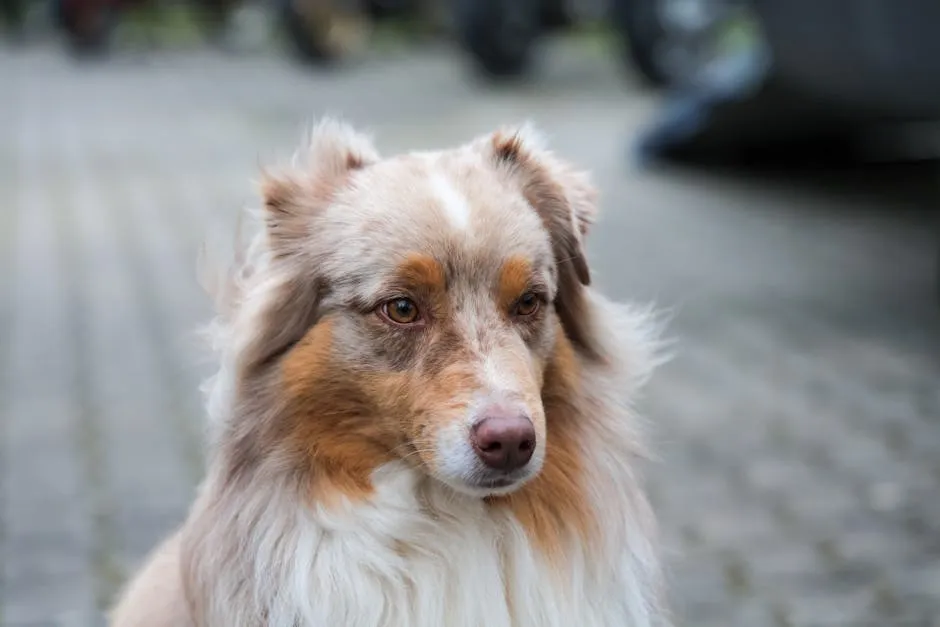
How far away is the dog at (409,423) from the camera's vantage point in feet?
10.5

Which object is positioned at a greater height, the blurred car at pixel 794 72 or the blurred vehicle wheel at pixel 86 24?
the blurred car at pixel 794 72

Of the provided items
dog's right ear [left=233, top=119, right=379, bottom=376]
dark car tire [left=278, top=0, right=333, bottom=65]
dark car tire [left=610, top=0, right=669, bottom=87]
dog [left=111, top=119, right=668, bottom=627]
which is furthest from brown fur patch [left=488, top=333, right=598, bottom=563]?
dark car tire [left=278, top=0, right=333, bottom=65]

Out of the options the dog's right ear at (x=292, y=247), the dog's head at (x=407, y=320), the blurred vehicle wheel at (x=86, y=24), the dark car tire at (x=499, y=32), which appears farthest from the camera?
the blurred vehicle wheel at (x=86, y=24)

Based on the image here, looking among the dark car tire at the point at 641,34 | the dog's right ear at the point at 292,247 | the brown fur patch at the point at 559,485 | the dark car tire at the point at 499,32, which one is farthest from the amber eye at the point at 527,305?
the dark car tire at the point at 499,32

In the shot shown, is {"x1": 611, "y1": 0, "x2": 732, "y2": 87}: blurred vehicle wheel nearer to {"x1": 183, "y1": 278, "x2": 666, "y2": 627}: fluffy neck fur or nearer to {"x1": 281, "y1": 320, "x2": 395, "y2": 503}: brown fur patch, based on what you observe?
{"x1": 183, "y1": 278, "x2": 666, "y2": 627}: fluffy neck fur

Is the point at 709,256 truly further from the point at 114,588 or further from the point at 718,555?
the point at 114,588

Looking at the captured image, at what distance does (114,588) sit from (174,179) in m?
7.08

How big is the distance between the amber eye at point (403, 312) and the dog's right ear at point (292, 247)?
0.22 metres

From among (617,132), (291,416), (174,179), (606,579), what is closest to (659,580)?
(606,579)

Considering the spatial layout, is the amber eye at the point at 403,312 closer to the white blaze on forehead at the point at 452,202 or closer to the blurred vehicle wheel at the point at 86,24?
the white blaze on forehead at the point at 452,202

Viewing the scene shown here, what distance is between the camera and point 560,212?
11.6 ft

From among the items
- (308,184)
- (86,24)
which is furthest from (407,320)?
(86,24)

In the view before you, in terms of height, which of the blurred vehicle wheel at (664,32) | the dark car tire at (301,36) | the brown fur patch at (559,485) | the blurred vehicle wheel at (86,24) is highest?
the brown fur patch at (559,485)

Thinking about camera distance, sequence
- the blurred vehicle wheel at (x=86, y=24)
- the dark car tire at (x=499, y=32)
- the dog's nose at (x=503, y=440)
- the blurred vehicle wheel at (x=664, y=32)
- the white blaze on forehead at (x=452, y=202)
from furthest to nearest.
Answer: the blurred vehicle wheel at (x=86, y=24), the dark car tire at (x=499, y=32), the blurred vehicle wheel at (x=664, y=32), the white blaze on forehead at (x=452, y=202), the dog's nose at (x=503, y=440)
